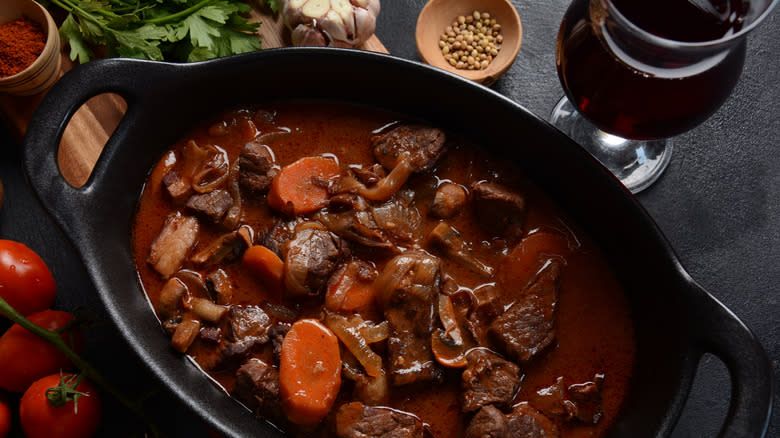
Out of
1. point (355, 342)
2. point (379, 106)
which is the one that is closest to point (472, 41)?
point (379, 106)

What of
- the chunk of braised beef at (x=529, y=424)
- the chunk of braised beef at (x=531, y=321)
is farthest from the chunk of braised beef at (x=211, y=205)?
the chunk of braised beef at (x=529, y=424)

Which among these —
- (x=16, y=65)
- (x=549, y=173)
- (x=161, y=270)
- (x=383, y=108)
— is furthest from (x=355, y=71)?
(x=16, y=65)

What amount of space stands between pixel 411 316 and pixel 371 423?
1.55 ft

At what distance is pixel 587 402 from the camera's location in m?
2.84

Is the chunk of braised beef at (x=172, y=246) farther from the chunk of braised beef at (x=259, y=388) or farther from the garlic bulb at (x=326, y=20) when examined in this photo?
the garlic bulb at (x=326, y=20)

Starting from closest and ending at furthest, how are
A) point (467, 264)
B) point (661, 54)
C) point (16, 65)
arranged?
1. point (661, 54)
2. point (467, 264)
3. point (16, 65)

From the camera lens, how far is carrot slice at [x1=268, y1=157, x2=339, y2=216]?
3.06 meters

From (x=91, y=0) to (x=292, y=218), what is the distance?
1512 mm

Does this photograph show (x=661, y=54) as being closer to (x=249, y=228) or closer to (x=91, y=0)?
(x=249, y=228)

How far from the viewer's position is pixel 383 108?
10.8 feet

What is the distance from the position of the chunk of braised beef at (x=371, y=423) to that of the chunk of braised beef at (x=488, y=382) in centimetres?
25

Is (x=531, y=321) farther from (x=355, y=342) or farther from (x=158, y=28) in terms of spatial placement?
(x=158, y=28)

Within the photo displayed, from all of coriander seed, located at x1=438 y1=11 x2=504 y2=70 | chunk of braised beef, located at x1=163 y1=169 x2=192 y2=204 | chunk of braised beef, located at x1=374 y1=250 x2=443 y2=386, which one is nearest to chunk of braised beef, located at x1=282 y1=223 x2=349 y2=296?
chunk of braised beef, located at x1=374 y1=250 x2=443 y2=386

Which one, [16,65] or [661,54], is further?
[16,65]
